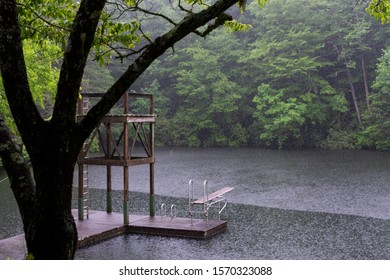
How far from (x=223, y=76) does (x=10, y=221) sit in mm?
26178

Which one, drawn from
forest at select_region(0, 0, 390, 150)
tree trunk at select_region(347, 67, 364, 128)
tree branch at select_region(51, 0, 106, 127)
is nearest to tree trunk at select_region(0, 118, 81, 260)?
tree branch at select_region(51, 0, 106, 127)

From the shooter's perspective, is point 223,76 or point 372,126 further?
point 223,76

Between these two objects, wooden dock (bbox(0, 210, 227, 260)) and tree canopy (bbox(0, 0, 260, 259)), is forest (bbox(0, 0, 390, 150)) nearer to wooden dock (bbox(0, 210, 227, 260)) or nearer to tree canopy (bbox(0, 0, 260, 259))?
wooden dock (bbox(0, 210, 227, 260))

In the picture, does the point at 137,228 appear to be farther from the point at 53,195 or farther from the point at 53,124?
the point at 53,124

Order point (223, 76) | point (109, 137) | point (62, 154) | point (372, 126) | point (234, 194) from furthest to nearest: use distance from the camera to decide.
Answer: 1. point (223, 76)
2. point (372, 126)
3. point (234, 194)
4. point (109, 137)
5. point (62, 154)

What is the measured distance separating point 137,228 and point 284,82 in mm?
27435

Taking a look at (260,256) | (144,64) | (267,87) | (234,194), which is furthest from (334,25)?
(144,64)

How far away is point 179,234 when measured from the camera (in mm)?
11164

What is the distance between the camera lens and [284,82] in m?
37.3

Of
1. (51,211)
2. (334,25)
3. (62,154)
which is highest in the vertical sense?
(334,25)

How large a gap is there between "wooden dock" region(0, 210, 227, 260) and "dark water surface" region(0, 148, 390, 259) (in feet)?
0.77

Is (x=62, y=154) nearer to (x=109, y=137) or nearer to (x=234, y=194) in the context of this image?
(x=109, y=137)

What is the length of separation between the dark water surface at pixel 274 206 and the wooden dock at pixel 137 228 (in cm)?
24

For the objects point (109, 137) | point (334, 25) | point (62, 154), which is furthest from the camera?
point (334, 25)
